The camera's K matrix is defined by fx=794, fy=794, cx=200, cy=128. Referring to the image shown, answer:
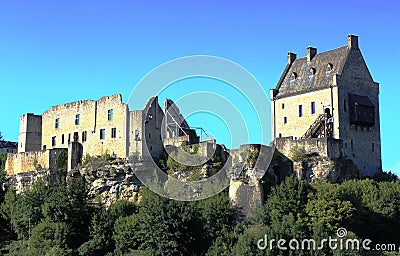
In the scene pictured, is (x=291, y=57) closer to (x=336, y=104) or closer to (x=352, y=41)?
(x=352, y=41)

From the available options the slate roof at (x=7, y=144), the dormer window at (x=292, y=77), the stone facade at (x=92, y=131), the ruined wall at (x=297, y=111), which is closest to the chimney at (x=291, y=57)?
the dormer window at (x=292, y=77)

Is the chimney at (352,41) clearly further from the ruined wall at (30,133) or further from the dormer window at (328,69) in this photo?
the ruined wall at (30,133)

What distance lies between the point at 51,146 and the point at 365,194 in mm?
29864

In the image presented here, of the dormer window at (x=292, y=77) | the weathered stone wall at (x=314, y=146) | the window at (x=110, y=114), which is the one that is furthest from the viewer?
the dormer window at (x=292, y=77)

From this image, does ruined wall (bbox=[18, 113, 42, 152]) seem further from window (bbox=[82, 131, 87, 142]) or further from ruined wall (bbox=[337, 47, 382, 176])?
ruined wall (bbox=[337, 47, 382, 176])

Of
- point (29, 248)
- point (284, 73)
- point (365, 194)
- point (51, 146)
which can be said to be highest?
point (284, 73)

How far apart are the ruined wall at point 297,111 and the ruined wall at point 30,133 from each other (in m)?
22.8

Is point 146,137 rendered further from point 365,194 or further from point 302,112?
point 365,194

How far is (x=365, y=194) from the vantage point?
207ft

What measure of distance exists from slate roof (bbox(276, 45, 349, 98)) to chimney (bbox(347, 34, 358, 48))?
0.44 meters

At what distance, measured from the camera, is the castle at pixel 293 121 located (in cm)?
6725

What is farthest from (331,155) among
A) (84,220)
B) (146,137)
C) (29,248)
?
(29,248)

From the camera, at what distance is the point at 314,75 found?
70.9 meters

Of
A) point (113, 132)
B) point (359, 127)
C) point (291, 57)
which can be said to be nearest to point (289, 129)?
point (359, 127)
